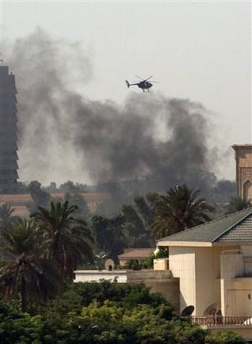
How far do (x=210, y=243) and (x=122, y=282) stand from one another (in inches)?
180

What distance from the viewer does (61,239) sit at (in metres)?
101

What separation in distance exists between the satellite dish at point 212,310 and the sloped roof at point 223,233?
2.54 meters

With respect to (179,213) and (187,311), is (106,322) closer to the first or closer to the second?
(187,311)

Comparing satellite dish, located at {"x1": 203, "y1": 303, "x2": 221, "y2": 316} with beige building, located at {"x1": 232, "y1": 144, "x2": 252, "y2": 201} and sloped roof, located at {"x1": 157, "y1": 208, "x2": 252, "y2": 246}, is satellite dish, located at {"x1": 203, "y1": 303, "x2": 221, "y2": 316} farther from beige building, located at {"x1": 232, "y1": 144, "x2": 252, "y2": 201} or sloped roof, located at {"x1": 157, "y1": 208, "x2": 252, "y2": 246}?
beige building, located at {"x1": 232, "y1": 144, "x2": 252, "y2": 201}

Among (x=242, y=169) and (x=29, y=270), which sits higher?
(x=242, y=169)

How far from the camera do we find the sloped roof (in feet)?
257

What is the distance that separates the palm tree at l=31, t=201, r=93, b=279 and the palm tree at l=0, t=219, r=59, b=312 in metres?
8.55

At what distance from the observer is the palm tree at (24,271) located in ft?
294

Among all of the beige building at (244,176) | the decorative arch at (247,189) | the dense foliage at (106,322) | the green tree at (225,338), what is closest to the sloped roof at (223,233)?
the dense foliage at (106,322)

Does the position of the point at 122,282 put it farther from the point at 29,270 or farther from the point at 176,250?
the point at 29,270

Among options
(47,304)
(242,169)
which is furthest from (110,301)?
(242,169)

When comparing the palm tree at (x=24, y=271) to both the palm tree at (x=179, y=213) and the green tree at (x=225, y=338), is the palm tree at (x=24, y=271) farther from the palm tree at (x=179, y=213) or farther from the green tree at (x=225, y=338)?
the green tree at (x=225, y=338)

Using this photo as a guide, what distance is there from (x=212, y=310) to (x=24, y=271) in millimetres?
13372

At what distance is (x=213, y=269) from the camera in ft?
260
